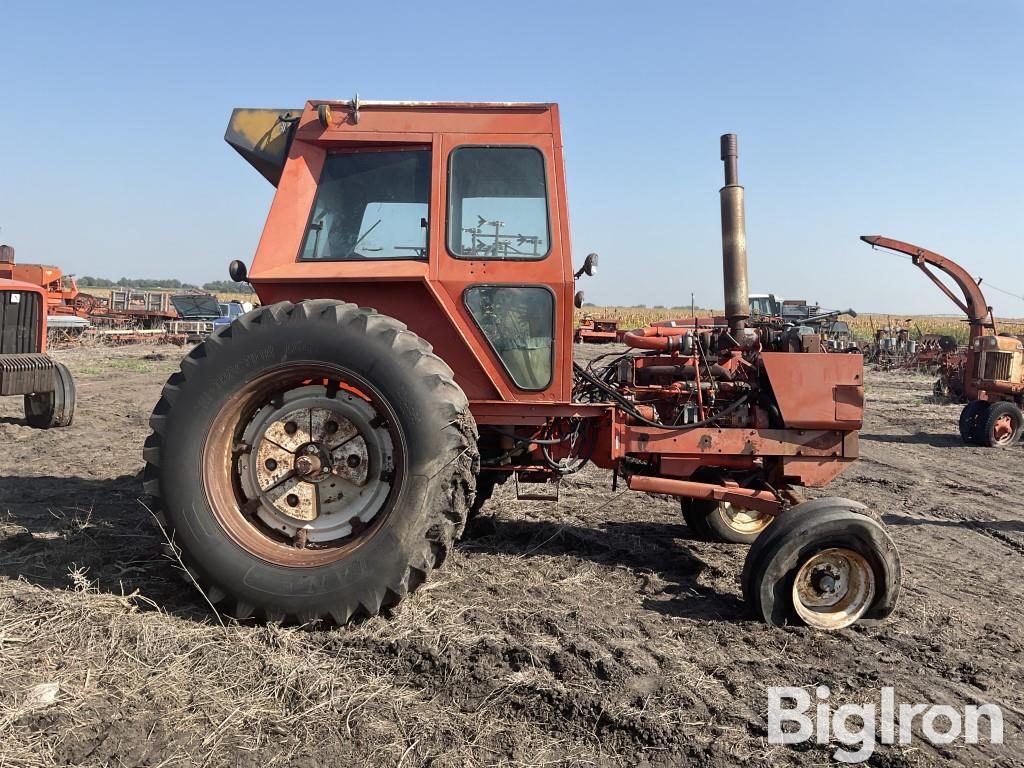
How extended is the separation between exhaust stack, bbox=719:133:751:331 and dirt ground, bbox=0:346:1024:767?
5.00ft

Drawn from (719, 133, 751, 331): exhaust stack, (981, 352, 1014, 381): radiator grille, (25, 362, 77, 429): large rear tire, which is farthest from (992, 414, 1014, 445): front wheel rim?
(25, 362, 77, 429): large rear tire

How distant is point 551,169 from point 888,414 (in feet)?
37.1

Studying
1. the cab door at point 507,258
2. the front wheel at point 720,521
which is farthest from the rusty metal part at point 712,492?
the front wheel at point 720,521

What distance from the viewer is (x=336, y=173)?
3.59 m

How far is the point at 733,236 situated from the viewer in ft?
13.5

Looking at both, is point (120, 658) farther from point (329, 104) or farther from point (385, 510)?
point (329, 104)

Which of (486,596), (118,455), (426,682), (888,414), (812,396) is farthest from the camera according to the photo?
(888,414)

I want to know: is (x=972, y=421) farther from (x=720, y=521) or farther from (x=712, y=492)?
(x=712, y=492)

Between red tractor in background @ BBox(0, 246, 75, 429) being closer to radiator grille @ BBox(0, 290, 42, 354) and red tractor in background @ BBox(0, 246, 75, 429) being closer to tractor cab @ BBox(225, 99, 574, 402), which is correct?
radiator grille @ BBox(0, 290, 42, 354)

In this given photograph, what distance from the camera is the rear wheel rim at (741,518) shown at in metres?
4.55

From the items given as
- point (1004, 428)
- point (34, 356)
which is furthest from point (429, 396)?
point (1004, 428)

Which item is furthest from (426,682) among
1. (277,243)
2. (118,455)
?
(118,455)

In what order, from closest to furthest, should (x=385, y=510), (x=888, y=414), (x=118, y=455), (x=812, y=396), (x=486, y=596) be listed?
(x=385, y=510)
(x=486, y=596)
(x=812, y=396)
(x=118, y=455)
(x=888, y=414)

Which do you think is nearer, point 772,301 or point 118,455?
point 118,455
